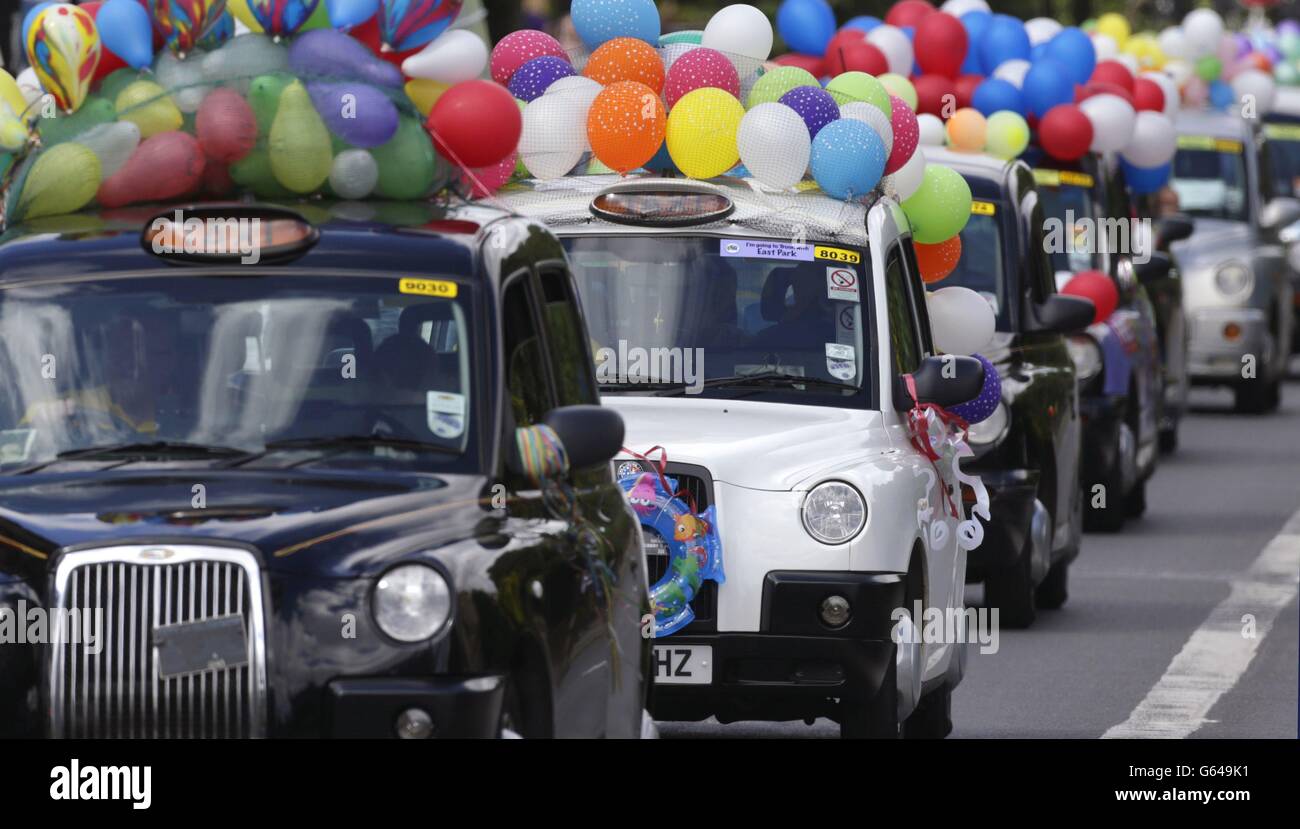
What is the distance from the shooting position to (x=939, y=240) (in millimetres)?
12297

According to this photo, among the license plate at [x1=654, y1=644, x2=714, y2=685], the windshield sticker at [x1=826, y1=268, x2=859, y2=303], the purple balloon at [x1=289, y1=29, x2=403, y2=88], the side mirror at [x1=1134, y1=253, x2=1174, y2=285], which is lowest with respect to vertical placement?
the license plate at [x1=654, y1=644, x2=714, y2=685]

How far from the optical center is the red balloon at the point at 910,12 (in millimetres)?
17531

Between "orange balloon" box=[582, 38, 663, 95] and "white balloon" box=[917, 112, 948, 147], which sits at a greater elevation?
"orange balloon" box=[582, 38, 663, 95]

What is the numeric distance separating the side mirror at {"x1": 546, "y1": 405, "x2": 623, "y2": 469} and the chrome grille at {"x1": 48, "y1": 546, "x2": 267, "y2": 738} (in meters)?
1.06

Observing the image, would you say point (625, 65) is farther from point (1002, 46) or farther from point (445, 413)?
point (1002, 46)

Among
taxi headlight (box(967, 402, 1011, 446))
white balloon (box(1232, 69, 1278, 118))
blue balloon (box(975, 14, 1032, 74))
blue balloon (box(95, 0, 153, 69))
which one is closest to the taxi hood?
blue balloon (box(95, 0, 153, 69))

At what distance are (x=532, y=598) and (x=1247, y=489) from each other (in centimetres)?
1434

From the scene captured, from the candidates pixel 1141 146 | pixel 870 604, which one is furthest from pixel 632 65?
pixel 1141 146

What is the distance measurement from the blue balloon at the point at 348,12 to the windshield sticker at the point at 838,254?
2144 millimetres

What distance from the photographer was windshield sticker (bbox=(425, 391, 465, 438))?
23.1ft

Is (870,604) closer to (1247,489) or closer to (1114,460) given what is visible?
(1114,460)

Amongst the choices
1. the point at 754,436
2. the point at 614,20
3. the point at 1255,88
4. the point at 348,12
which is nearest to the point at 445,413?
the point at 348,12

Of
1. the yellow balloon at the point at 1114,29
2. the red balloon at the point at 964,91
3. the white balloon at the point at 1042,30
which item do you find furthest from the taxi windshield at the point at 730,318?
the yellow balloon at the point at 1114,29

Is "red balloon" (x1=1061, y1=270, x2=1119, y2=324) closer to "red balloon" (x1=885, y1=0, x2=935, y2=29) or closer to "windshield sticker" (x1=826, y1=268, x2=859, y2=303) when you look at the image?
"red balloon" (x1=885, y1=0, x2=935, y2=29)
